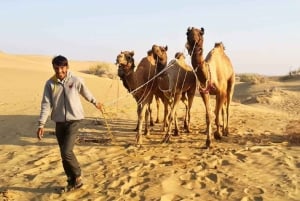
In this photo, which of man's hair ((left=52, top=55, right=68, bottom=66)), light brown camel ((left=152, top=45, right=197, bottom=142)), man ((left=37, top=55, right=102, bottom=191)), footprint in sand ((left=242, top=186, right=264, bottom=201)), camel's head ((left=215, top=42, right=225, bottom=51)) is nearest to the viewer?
footprint in sand ((left=242, top=186, right=264, bottom=201))

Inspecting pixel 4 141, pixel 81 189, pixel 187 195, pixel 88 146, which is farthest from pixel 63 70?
pixel 4 141

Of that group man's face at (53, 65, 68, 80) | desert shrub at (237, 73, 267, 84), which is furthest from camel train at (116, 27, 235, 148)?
desert shrub at (237, 73, 267, 84)

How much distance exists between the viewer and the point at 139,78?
10.7m

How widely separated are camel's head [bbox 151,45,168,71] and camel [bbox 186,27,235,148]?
38.4 inches

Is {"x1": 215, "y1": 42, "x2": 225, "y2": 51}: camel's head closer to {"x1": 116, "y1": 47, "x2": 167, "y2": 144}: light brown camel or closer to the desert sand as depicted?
{"x1": 116, "y1": 47, "x2": 167, "y2": 144}: light brown camel

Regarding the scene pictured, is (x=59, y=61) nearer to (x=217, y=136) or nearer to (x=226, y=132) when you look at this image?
(x=217, y=136)

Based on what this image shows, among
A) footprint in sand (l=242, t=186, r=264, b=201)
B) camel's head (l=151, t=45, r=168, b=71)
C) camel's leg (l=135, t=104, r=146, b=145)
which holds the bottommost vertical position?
footprint in sand (l=242, t=186, r=264, b=201)

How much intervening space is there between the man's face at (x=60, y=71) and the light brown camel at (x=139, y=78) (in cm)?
319

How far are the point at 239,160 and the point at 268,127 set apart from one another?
15.3 ft

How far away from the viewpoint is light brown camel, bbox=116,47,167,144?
1020cm

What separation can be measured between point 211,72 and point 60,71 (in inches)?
164

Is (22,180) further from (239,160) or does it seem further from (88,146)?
(239,160)

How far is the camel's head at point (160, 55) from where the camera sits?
10484 mm

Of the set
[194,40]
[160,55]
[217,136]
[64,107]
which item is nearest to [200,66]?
[194,40]
